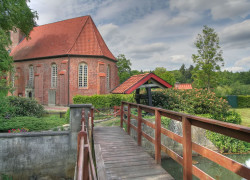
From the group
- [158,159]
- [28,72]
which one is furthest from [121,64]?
[158,159]

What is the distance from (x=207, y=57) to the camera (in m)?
21.4

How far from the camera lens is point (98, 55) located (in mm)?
22094

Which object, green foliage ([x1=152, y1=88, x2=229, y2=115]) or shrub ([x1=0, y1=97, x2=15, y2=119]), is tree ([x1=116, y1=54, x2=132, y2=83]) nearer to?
green foliage ([x1=152, y1=88, x2=229, y2=115])

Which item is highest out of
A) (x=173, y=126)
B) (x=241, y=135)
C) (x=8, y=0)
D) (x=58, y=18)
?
(x=58, y=18)

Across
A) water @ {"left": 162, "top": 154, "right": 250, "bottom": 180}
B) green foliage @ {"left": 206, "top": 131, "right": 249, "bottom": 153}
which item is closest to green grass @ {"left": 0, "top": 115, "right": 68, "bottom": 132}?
water @ {"left": 162, "top": 154, "right": 250, "bottom": 180}

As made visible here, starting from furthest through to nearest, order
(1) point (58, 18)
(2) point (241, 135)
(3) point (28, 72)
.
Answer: (1) point (58, 18) → (3) point (28, 72) → (2) point (241, 135)

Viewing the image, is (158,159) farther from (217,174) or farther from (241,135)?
(217,174)

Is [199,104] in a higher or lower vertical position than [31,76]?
lower

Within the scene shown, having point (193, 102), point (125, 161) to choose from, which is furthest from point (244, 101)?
point (125, 161)

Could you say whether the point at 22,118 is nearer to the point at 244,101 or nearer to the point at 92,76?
the point at 92,76

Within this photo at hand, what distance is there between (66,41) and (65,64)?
375 centimetres

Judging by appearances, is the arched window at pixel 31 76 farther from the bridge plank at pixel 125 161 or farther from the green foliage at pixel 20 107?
the bridge plank at pixel 125 161

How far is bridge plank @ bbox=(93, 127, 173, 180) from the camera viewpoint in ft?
10.7

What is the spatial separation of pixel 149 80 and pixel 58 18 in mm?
24607
